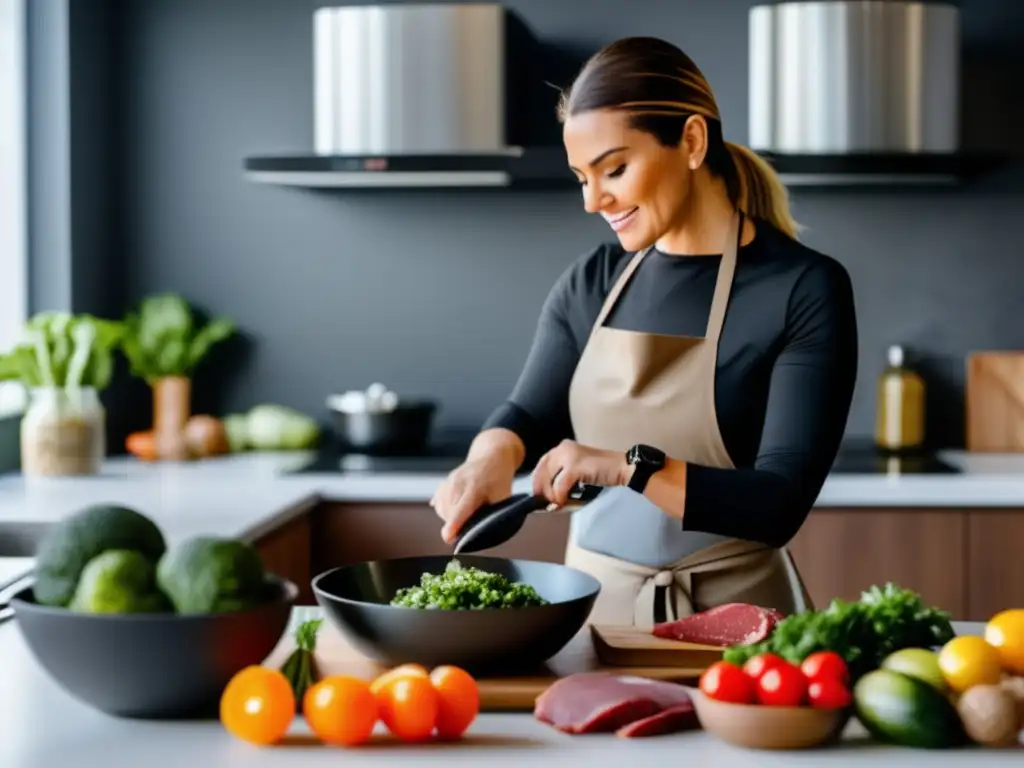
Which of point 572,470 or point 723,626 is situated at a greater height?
point 572,470

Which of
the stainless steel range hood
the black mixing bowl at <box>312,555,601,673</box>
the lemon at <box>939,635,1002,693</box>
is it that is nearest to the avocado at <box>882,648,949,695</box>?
the lemon at <box>939,635,1002,693</box>

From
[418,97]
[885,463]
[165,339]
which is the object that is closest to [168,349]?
[165,339]

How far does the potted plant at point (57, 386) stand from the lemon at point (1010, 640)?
7.00ft

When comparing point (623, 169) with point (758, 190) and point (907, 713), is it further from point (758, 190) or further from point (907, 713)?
point (907, 713)

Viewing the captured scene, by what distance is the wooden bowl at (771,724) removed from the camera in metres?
1.24

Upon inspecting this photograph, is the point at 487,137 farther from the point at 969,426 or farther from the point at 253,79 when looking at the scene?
the point at 969,426

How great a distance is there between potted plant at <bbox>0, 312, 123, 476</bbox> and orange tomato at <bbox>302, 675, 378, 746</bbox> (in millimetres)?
1947

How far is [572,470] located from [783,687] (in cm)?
51

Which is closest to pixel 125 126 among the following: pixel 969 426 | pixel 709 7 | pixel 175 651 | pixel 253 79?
pixel 253 79

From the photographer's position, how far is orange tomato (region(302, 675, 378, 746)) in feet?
4.11

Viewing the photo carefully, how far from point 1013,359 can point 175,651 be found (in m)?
2.73

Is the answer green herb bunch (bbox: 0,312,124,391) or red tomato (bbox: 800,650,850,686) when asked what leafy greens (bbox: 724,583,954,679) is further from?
green herb bunch (bbox: 0,312,124,391)

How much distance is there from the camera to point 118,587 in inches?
51.3

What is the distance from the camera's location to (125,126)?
12.3 feet
